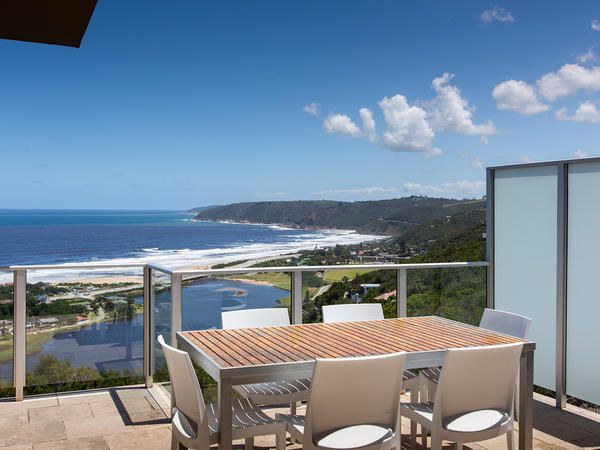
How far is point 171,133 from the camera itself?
127ft

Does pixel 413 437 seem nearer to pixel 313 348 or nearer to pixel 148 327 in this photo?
pixel 313 348

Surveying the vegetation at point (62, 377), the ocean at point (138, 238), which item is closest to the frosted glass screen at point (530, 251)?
the vegetation at point (62, 377)

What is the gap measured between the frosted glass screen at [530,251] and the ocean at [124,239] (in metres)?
32.8

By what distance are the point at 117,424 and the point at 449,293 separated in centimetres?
282

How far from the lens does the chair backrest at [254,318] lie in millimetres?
4127

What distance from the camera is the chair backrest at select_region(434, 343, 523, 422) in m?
2.94

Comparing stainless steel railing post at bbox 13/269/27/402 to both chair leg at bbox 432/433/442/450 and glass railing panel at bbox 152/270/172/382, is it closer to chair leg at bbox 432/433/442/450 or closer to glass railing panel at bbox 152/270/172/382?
glass railing panel at bbox 152/270/172/382

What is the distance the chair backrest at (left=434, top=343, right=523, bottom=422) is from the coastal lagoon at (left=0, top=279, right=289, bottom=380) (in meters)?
2.08

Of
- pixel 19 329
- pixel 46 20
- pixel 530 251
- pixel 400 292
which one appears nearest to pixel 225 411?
pixel 46 20

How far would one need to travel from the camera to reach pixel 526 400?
3424mm

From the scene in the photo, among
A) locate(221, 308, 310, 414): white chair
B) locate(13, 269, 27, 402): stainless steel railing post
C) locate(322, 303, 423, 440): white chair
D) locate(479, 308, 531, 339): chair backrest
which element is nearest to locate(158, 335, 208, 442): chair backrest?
locate(221, 308, 310, 414): white chair

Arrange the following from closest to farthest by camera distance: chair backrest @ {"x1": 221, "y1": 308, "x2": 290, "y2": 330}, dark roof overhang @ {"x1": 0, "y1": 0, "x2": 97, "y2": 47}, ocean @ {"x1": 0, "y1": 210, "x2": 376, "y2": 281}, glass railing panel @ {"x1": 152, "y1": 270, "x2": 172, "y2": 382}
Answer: dark roof overhang @ {"x1": 0, "y1": 0, "x2": 97, "y2": 47}
chair backrest @ {"x1": 221, "y1": 308, "x2": 290, "y2": 330}
glass railing panel @ {"x1": 152, "y1": 270, "x2": 172, "y2": 382}
ocean @ {"x1": 0, "y1": 210, "x2": 376, "y2": 281}

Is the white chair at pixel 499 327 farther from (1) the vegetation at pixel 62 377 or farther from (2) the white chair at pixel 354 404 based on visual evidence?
(1) the vegetation at pixel 62 377

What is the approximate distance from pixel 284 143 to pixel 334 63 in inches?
261
